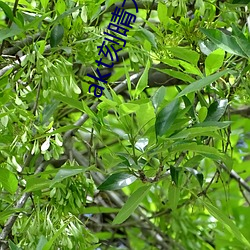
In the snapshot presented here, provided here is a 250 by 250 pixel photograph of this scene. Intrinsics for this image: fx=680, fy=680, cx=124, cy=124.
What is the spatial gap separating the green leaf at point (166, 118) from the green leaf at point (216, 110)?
9 cm

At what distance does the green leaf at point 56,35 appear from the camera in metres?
0.87

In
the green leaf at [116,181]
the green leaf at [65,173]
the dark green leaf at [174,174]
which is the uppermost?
the green leaf at [65,173]

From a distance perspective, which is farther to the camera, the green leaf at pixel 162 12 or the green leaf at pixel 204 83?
the green leaf at pixel 162 12

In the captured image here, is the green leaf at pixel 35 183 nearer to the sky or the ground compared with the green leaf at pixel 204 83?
nearer to the ground

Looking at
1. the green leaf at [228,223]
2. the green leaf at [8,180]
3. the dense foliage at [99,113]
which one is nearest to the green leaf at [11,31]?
the dense foliage at [99,113]

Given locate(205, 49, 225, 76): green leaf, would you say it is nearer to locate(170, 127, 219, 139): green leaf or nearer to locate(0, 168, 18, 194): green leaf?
locate(170, 127, 219, 139): green leaf

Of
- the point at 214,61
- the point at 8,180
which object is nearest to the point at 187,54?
the point at 214,61

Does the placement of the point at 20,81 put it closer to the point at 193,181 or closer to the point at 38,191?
the point at 38,191

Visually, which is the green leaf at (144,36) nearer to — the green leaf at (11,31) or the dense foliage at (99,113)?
the dense foliage at (99,113)

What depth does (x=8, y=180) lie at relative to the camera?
2.72 ft

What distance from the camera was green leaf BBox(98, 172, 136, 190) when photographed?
2.70ft

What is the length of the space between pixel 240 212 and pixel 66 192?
57 centimetres

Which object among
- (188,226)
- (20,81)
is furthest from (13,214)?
(188,226)

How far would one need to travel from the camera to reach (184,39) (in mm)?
988
